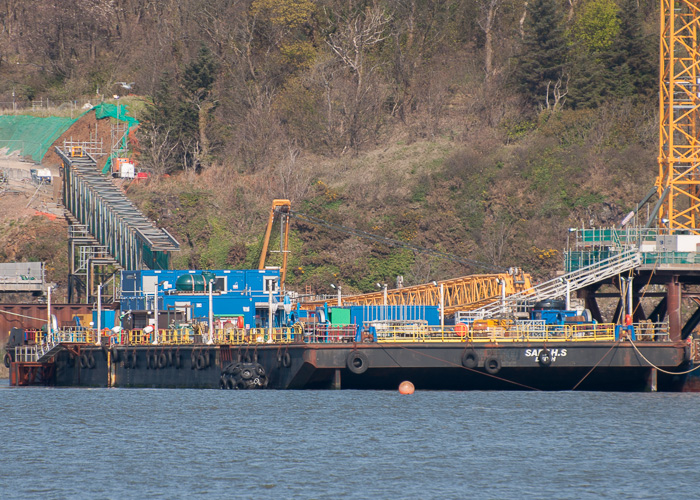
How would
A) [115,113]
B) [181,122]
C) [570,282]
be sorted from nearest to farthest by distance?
1. [570,282]
2. [181,122]
3. [115,113]

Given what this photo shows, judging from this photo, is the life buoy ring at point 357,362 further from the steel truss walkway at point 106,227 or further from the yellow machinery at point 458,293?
the steel truss walkway at point 106,227

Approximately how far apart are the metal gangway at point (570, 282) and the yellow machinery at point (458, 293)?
5.01m

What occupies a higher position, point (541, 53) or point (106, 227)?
point (541, 53)

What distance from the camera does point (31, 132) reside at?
122 meters

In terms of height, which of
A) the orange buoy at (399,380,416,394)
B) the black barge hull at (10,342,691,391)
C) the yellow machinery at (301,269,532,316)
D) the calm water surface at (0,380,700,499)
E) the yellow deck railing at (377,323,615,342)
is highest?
the yellow machinery at (301,269,532,316)

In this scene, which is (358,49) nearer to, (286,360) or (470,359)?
(286,360)

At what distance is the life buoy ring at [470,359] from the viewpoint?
2157 inches

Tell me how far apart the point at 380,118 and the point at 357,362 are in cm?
6127

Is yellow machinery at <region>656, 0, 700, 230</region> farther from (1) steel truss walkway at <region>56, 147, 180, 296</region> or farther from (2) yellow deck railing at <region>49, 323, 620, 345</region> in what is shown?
(1) steel truss walkway at <region>56, 147, 180, 296</region>

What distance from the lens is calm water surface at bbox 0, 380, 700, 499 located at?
3647 cm

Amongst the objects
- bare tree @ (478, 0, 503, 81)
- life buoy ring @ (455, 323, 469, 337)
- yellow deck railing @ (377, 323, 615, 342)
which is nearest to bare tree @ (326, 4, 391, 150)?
bare tree @ (478, 0, 503, 81)

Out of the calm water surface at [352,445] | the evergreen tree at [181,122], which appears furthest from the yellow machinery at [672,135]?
the evergreen tree at [181,122]

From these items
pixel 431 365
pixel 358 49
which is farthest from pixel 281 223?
pixel 431 365

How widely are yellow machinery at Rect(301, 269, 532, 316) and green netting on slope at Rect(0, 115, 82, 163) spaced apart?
1993 inches
